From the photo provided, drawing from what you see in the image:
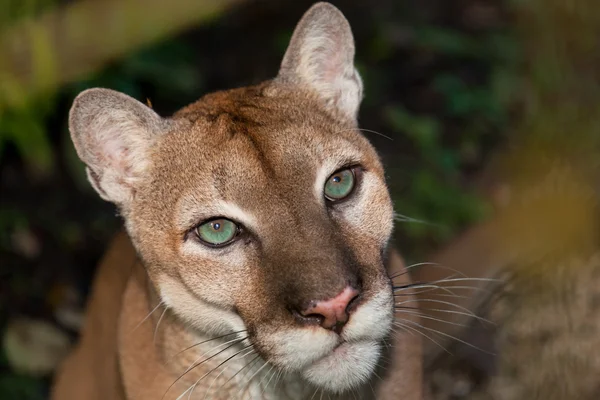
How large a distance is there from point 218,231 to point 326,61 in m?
0.99

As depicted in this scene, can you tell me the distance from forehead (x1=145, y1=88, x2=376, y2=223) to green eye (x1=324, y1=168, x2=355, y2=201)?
0.04 m

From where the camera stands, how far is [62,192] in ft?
21.3

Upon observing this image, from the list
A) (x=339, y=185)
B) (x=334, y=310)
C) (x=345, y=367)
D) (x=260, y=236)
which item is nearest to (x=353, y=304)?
(x=334, y=310)

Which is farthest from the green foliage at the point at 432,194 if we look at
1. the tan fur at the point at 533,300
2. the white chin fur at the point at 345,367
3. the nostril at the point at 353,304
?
the nostril at the point at 353,304

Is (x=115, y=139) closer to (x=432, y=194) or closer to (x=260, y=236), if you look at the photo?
(x=260, y=236)

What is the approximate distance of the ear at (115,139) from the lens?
3.60 meters

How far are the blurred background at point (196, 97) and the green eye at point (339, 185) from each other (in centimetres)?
103

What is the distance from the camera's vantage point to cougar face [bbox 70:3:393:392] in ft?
10.2

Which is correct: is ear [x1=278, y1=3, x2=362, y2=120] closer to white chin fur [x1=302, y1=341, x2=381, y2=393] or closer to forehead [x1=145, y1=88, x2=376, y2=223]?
forehead [x1=145, y1=88, x2=376, y2=223]

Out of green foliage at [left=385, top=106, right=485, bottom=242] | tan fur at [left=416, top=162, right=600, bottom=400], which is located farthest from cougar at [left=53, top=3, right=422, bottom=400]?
green foliage at [left=385, top=106, right=485, bottom=242]

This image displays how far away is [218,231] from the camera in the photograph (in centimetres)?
331

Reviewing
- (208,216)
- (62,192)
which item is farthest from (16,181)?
(208,216)

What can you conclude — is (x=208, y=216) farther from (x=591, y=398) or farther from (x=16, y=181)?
(x=16, y=181)

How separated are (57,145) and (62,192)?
0.35 meters
